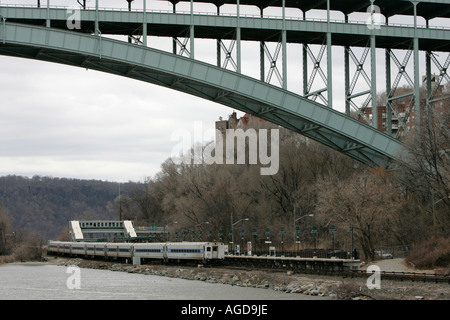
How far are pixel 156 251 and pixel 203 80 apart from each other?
33.7 m

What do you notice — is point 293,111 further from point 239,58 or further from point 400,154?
point 400,154

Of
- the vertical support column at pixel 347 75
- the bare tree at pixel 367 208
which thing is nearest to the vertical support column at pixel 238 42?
the vertical support column at pixel 347 75

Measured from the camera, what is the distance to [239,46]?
41688 millimetres

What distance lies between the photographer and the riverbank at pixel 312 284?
36.1 m

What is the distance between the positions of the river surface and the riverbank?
3.90 feet

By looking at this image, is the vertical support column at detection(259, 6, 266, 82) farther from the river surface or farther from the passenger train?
the passenger train

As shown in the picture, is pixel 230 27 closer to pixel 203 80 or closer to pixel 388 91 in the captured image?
pixel 203 80

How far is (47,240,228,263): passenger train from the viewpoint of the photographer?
2480 inches

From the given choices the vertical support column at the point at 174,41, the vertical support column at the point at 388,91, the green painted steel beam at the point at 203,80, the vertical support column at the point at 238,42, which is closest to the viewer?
the green painted steel beam at the point at 203,80

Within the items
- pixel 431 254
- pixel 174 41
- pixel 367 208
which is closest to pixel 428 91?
pixel 431 254

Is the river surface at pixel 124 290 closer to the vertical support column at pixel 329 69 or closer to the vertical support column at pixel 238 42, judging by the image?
the vertical support column at pixel 329 69

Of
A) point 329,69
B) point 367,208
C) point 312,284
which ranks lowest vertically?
point 312,284

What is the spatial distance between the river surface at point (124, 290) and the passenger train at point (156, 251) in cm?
556
